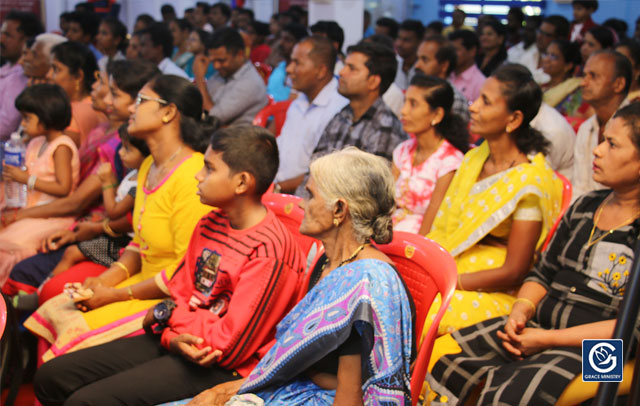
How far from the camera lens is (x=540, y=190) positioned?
2.29 metres

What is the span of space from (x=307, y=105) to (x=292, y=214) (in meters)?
1.68

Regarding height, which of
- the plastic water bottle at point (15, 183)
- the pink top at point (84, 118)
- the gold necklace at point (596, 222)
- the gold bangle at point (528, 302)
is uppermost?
the gold necklace at point (596, 222)

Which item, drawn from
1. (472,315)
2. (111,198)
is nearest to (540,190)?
(472,315)

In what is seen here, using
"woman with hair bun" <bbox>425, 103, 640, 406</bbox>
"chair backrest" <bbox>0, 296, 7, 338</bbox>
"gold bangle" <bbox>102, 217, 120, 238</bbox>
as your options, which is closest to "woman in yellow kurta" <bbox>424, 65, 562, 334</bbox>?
"woman with hair bun" <bbox>425, 103, 640, 406</bbox>

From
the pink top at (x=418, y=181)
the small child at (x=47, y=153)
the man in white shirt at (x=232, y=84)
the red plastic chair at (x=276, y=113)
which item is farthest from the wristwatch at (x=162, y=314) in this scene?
the man in white shirt at (x=232, y=84)

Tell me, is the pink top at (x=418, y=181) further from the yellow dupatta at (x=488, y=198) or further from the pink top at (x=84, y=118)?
the pink top at (x=84, y=118)

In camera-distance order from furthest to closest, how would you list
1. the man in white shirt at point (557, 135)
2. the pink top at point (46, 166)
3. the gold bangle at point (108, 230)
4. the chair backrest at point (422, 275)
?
1. the man in white shirt at point (557, 135)
2. the pink top at point (46, 166)
3. the gold bangle at point (108, 230)
4. the chair backrest at point (422, 275)

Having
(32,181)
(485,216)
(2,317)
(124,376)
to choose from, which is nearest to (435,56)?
(485,216)

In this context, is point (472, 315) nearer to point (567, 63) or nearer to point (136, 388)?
point (136, 388)

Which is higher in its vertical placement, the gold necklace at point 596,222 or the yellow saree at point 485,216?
the gold necklace at point 596,222

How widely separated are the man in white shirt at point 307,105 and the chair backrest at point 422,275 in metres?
1.77

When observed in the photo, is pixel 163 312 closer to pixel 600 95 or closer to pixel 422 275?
pixel 422 275

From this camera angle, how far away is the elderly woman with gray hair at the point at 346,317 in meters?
1.47

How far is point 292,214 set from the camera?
7.53 ft
